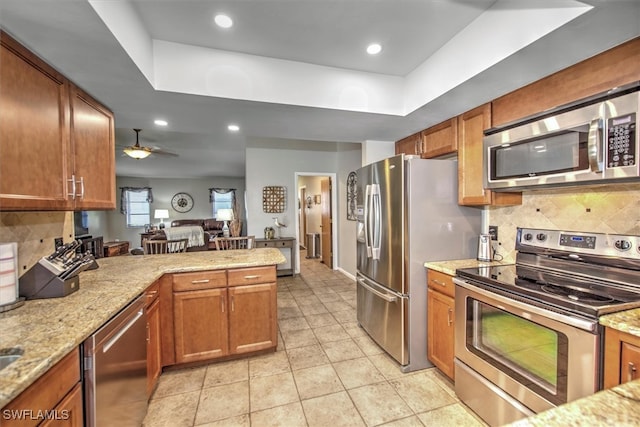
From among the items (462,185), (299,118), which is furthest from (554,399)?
(299,118)

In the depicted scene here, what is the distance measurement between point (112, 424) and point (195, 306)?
3.16 ft

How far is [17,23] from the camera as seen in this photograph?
1.21m

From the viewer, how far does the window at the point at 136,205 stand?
358 inches

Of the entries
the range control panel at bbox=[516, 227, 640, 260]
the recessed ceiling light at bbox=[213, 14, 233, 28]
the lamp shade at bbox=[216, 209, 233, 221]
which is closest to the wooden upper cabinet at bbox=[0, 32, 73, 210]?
the recessed ceiling light at bbox=[213, 14, 233, 28]

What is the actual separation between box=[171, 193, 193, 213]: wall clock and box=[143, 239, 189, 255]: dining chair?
21.2 ft

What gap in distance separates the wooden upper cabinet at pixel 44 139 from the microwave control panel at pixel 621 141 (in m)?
2.80

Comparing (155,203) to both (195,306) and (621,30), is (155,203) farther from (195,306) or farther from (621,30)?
(621,30)

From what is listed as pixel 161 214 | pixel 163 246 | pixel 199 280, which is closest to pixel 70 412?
pixel 199 280

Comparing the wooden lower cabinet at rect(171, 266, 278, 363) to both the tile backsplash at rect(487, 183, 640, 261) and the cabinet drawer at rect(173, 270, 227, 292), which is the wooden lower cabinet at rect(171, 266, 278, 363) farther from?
the tile backsplash at rect(487, 183, 640, 261)

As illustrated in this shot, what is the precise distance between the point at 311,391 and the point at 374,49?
8.53 ft

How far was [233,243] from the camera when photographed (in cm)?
381

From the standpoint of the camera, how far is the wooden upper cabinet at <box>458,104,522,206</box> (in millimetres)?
2082

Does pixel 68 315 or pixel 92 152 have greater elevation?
pixel 92 152

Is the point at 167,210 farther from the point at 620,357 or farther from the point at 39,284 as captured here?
the point at 620,357
